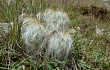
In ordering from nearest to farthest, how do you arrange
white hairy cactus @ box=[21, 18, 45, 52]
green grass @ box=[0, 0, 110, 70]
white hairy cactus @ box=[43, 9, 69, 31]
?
green grass @ box=[0, 0, 110, 70] → white hairy cactus @ box=[21, 18, 45, 52] → white hairy cactus @ box=[43, 9, 69, 31]

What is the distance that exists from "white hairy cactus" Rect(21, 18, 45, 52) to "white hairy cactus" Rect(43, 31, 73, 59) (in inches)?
2.6

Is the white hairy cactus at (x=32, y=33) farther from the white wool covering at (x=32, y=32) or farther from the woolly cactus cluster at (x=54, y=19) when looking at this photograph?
the woolly cactus cluster at (x=54, y=19)

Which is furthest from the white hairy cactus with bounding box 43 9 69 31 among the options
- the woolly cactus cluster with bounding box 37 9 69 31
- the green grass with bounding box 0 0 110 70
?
the green grass with bounding box 0 0 110 70

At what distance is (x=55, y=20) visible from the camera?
283cm

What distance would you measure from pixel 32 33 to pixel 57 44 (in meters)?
0.24

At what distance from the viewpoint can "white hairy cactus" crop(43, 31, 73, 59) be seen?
96.6 inches

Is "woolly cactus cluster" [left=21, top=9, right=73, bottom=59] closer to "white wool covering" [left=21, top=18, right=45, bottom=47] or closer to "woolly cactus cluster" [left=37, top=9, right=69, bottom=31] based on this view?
"white wool covering" [left=21, top=18, right=45, bottom=47]

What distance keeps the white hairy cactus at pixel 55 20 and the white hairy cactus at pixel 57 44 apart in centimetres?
26

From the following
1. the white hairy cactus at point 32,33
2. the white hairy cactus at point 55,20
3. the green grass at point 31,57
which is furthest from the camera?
the white hairy cactus at point 55,20

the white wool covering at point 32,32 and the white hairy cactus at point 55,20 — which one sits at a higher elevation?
the white hairy cactus at point 55,20

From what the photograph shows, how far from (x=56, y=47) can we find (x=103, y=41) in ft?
3.98

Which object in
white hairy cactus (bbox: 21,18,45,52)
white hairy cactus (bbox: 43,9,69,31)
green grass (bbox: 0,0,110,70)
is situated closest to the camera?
green grass (bbox: 0,0,110,70)

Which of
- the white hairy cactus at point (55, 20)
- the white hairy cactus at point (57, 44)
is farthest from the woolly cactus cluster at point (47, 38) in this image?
the white hairy cactus at point (55, 20)

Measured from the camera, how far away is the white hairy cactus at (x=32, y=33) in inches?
95.7
